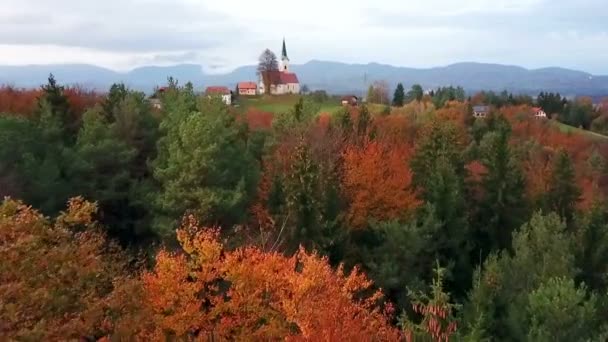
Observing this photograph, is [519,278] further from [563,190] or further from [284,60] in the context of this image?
[284,60]

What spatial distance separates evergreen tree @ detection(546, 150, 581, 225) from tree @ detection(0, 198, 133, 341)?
947 inches

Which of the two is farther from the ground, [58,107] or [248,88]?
[58,107]

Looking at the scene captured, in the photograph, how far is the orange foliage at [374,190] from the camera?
27.3 m

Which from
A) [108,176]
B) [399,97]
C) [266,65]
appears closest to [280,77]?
[266,65]

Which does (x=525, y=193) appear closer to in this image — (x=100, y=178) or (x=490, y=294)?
(x=490, y=294)

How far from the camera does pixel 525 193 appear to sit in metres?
31.3

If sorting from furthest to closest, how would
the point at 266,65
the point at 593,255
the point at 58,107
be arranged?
the point at 266,65 → the point at 58,107 → the point at 593,255

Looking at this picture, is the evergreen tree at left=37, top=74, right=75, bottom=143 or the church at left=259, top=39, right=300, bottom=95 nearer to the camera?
the evergreen tree at left=37, top=74, right=75, bottom=143

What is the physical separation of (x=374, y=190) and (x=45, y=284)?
→ 18016 millimetres

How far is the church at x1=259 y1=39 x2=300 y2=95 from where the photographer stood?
8131cm

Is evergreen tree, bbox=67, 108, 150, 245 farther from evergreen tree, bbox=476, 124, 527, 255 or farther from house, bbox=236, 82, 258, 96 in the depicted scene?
house, bbox=236, 82, 258, 96

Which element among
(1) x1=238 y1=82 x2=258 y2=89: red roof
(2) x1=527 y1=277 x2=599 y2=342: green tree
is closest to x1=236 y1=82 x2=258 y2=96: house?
(1) x1=238 y1=82 x2=258 y2=89: red roof

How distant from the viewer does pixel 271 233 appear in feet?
78.4

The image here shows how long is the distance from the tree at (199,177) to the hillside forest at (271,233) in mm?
79
